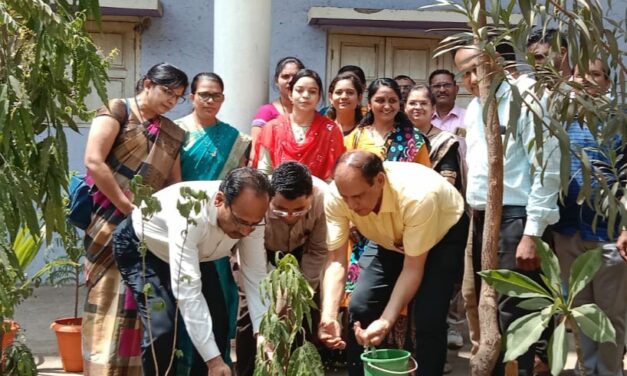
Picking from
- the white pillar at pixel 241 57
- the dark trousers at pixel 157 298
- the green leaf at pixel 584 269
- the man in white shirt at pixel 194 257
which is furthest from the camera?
the white pillar at pixel 241 57

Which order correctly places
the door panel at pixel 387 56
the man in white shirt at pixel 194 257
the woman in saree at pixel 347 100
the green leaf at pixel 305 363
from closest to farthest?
the green leaf at pixel 305 363
the man in white shirt at pixel 194 257
the woman in saree at pixel 347 100
the door panel at pixel 387 56

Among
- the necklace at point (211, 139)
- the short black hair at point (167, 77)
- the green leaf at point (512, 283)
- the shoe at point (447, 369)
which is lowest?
the shoe at point (447, 369)

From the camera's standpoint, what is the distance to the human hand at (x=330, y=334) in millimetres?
4082

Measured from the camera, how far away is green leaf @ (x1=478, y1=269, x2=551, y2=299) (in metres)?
3.13

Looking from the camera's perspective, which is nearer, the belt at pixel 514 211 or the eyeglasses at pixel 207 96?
the belt at pixel 514 211

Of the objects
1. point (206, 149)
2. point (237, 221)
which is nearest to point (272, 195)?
point (237, 221)

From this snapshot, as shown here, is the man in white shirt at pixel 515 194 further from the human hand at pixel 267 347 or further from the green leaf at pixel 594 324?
the human hand at pixel 267 347

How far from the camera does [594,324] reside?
305 cm

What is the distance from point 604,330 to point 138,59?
5493 millimetres

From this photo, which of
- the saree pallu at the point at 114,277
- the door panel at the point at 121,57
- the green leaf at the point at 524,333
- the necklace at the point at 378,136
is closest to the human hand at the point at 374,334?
the green leaf at the point at 524,333

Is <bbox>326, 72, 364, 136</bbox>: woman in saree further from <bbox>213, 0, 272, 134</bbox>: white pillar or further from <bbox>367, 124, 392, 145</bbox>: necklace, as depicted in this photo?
<bbox>213, 0, 272, 134</bbox>: white pillar

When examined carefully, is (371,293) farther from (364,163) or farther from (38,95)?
(38,95)

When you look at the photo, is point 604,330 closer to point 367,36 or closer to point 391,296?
point 391,296

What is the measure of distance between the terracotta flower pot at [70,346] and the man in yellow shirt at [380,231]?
1.60 metres
